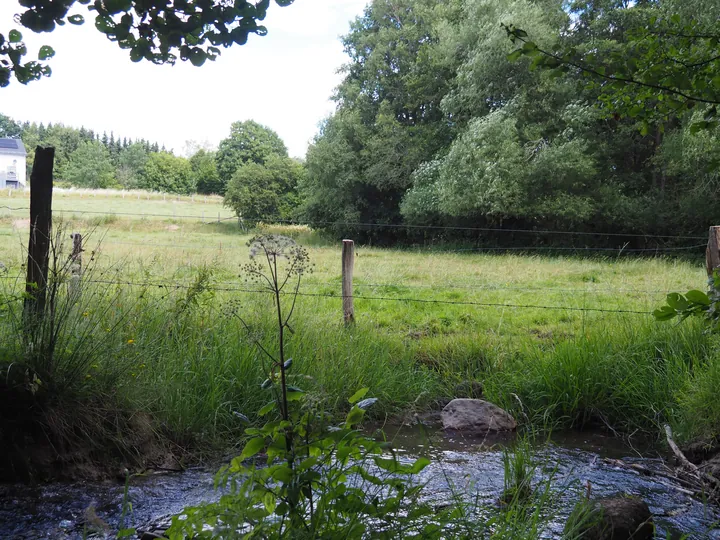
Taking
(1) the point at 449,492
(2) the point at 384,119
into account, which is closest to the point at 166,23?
(1) the point at 449,492

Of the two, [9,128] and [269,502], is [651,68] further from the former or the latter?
[9,128]

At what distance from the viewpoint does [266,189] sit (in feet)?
111

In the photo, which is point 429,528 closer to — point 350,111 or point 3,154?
point 350,111

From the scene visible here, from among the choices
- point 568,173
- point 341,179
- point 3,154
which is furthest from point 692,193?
point 3,154

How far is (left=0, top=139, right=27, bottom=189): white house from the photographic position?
6106 centimetres

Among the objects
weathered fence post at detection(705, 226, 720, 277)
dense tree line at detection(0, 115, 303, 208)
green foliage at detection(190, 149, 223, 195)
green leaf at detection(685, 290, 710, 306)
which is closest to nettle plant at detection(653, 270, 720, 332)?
green leaf at detection(685, 290, 710, 306)

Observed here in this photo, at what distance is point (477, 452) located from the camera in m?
5.08

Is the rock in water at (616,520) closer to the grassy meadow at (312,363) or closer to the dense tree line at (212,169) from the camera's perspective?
the grassy meadow at (312,363)

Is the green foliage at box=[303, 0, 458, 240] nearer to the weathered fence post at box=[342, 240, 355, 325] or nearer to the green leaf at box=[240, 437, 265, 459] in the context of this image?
the weathered fence post at box=[342, 240, 355, 325]

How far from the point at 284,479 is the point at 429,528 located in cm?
54

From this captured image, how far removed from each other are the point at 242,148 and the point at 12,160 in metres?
33.5

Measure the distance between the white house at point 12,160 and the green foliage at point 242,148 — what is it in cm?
2375

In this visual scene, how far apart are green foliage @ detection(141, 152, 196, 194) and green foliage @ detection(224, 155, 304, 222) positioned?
987 inches

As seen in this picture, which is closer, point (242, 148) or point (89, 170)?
point (242, 148)
